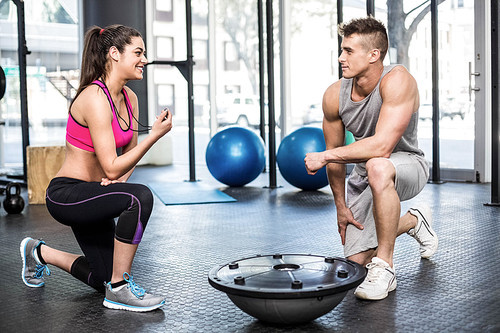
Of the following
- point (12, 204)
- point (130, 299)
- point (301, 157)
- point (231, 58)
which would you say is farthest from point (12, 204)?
point (231, 58)

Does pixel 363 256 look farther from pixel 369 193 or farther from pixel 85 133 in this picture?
pixel 85 133

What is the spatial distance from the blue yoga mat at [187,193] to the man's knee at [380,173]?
2.49m

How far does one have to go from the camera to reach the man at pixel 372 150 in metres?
2.14

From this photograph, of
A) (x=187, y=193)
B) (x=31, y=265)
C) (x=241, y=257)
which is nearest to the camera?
(x=31, y=265)

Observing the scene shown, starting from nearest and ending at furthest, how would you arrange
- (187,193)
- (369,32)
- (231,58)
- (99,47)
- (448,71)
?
(99,47) < (369,32) < (187,193) < (448,71) < (231,58)

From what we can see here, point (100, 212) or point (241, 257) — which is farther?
point (241, 257)

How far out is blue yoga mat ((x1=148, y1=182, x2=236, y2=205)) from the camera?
15.1 ft

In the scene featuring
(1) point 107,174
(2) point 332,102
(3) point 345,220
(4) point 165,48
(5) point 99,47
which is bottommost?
(3) point 345,220

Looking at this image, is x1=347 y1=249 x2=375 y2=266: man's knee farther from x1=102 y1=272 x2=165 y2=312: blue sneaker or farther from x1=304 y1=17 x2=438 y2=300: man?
x1=102 y1=272 x2=165 y2=312: blue sneaker

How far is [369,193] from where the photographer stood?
2.39m

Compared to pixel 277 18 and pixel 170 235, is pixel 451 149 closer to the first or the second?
pixel 277 18

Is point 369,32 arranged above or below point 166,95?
below

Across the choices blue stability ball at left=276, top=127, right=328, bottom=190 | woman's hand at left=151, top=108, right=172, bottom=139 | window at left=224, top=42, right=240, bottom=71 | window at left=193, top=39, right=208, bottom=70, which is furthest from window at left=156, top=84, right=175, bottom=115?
woman's hand at left=151, top=108, right=172, bottom=139

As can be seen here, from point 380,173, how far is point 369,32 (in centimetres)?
53
